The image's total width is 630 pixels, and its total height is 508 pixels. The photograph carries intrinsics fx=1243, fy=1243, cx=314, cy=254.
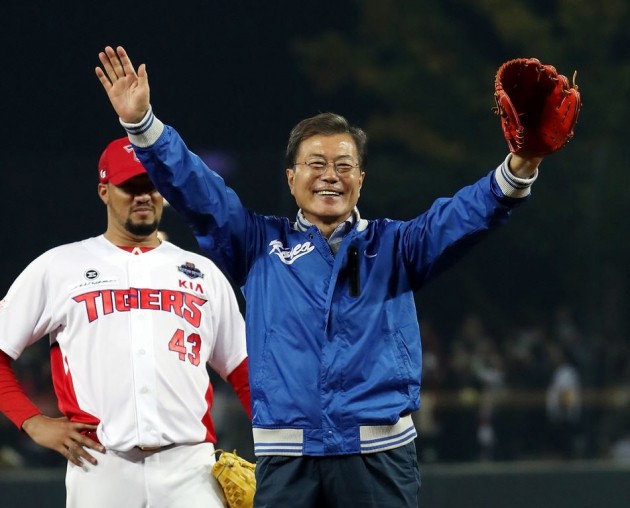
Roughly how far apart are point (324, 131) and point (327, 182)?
167 millimetres

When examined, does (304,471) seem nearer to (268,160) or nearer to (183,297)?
(183,297)

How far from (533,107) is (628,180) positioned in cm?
665

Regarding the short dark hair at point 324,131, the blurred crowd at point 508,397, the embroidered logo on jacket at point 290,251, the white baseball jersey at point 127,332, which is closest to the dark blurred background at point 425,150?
the blurred crowd at point 508,397

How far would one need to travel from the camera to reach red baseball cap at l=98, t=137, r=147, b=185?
4180 millimetres

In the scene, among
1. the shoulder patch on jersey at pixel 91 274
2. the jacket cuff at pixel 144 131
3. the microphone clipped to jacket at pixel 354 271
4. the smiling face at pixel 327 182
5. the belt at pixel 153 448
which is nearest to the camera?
the jacket cuff at pixel 144 131

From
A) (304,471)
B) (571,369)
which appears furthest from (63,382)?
(571,369)

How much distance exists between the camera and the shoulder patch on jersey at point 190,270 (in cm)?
426

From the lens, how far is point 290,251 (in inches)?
139

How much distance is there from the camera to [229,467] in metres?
4.09

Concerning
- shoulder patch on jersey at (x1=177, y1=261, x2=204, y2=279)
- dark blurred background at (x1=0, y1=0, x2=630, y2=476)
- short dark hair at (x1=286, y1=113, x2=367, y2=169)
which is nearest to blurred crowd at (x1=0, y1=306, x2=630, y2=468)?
dark blurred background at (x1=0, y1=0, x2=630, y2=476)

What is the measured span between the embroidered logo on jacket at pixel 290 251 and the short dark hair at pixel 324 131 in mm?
269

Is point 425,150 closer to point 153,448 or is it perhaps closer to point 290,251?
point 153,448

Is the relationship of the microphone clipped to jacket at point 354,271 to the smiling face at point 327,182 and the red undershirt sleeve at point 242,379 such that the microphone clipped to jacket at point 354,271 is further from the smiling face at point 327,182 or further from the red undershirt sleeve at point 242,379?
the red undershirt sleeve at point 242,379

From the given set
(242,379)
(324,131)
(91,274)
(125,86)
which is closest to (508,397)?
(242,379)
